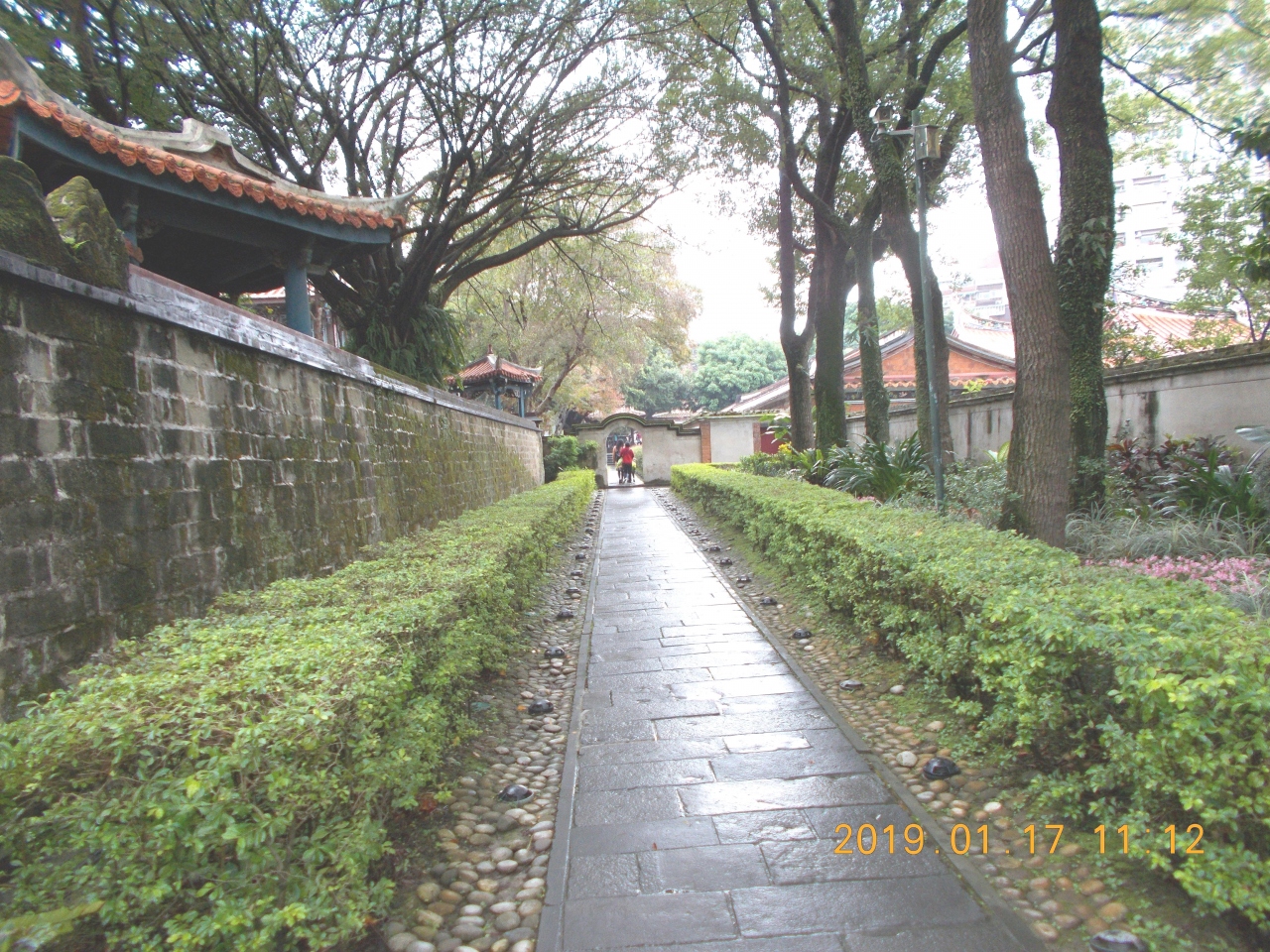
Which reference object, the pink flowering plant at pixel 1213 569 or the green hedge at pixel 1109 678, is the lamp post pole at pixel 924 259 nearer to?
the pink flowering plant at pixel 1213 569

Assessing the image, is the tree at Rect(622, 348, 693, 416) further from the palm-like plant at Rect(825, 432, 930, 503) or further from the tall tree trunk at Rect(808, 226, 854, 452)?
the palm-like plant at Rect(825, 432, 930, 503)

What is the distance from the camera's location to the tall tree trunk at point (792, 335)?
1427 cm

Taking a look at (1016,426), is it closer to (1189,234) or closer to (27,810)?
(27,810)

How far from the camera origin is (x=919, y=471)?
9938mm

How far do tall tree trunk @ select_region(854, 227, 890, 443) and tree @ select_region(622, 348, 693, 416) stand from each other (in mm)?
35162

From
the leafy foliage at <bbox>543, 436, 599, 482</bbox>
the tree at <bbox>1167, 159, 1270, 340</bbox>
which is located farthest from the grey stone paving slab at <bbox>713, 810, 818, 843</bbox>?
the leafy foliage at <bbox>543, 436, 599, 482</bbox>

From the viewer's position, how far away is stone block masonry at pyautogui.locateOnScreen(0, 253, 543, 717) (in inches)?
112

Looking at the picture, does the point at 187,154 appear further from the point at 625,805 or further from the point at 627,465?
the point at 627,465

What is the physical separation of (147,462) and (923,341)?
388 inches

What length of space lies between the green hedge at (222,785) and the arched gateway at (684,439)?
24.8 meters

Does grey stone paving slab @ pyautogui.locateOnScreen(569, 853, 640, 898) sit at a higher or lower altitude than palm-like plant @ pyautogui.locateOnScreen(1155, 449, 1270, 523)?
lower

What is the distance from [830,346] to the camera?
40.2 ft

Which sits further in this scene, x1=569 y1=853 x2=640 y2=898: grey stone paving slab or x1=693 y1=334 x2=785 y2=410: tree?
x1=693 y1=334 x2=785 y2=410: tree

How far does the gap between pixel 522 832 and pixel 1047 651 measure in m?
2.26
